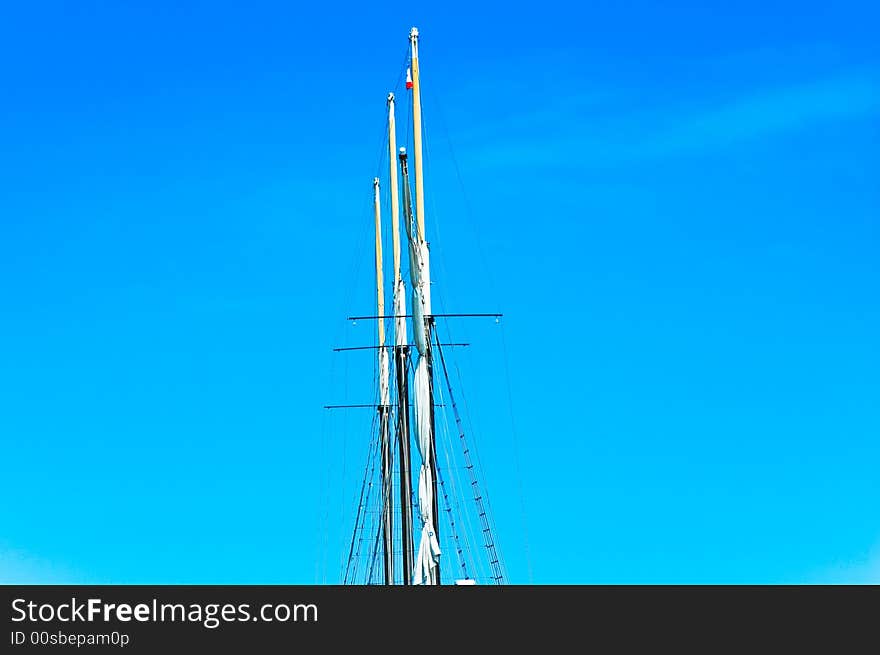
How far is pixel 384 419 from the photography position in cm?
10700

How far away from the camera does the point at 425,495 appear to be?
7675cm

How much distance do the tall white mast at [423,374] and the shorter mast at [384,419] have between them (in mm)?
13540

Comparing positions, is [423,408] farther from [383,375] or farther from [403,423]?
[383,375]

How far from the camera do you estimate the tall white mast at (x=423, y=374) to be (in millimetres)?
75438

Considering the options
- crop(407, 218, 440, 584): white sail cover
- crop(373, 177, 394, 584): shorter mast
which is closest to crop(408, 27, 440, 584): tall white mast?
crop(407, 218, 440, 584): white sail cover
